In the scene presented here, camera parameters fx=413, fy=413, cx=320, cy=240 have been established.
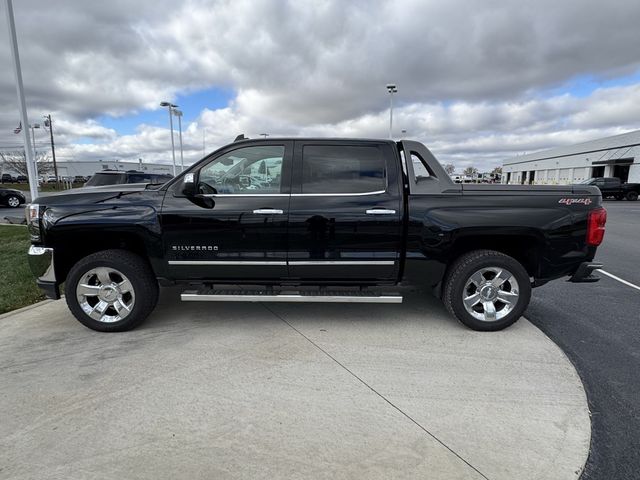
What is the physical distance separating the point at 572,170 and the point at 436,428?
65.6 m

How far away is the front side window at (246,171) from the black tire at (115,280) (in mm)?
1087

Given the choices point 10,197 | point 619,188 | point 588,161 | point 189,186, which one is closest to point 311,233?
point 189,186

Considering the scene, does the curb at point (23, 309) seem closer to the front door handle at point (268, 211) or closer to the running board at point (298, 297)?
the running board at point (298, 297)

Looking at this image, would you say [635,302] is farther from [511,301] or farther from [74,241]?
[74,241]

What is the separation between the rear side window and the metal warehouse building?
30.4 m

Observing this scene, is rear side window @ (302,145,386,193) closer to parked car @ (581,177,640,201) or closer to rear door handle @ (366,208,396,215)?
rear door handle @ (366,208,396,215)

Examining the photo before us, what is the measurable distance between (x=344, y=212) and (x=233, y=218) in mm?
1091

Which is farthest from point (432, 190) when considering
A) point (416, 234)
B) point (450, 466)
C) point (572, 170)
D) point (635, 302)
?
point (572, 170)

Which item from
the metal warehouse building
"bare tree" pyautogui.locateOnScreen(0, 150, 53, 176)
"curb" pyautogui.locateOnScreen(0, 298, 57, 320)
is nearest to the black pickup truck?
"curb" pyautogui.locateOnScreen(0, 298, 57, 320)

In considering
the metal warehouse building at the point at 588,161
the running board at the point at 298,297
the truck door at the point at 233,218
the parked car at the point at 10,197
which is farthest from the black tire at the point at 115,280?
the metal warehouse building at the point at 588,161

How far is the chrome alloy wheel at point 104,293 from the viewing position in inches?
161

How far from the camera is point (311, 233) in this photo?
4.09 meters

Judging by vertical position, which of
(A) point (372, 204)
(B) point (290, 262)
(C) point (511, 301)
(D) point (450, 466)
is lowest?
(D) point (450, 466)

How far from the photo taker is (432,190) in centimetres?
414
